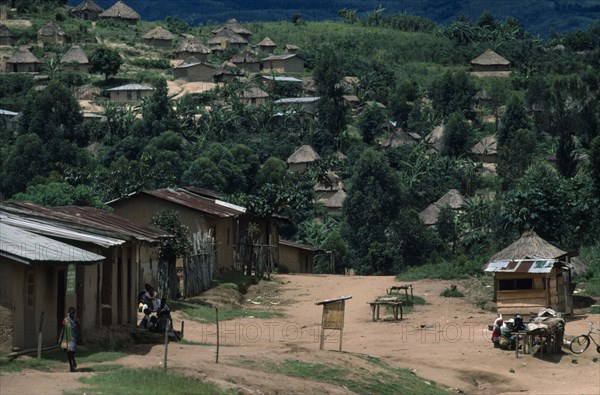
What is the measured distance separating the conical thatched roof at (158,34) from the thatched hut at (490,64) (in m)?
25.2

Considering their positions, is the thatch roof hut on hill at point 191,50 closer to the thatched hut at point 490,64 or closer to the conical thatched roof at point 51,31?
the conical thatched roof at point 51,31

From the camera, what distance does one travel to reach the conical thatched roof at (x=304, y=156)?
85312mm

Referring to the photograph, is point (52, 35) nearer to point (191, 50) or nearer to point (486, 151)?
point (191, 50)

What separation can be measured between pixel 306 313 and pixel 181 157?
43319 millimetres

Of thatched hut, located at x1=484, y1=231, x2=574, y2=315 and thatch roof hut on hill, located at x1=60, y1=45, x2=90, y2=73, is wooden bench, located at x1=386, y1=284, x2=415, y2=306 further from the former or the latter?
thatch roof hut on hill, located at x1=60, y1=45, x2=90, y2=73

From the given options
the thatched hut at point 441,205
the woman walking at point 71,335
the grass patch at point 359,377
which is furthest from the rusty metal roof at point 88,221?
the thatched hut at point 441,205

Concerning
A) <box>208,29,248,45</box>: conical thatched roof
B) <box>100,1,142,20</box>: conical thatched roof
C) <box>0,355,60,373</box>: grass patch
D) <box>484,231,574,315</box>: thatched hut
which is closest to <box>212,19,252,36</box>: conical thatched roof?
<box>208,29,248,45</box>: conical thatched roof

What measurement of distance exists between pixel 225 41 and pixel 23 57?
20.9m

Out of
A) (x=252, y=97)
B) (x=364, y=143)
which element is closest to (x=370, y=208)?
(x=364, y=143)

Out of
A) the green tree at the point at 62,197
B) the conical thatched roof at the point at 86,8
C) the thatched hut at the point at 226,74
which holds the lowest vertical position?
the green tree at the point at 62,197

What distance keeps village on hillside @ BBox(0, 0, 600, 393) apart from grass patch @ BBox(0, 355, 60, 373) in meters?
0.24

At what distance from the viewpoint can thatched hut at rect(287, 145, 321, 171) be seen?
280 feet

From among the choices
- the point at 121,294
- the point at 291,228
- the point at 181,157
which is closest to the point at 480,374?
the point at 121,294

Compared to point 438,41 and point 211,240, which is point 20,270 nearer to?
point 211,240
